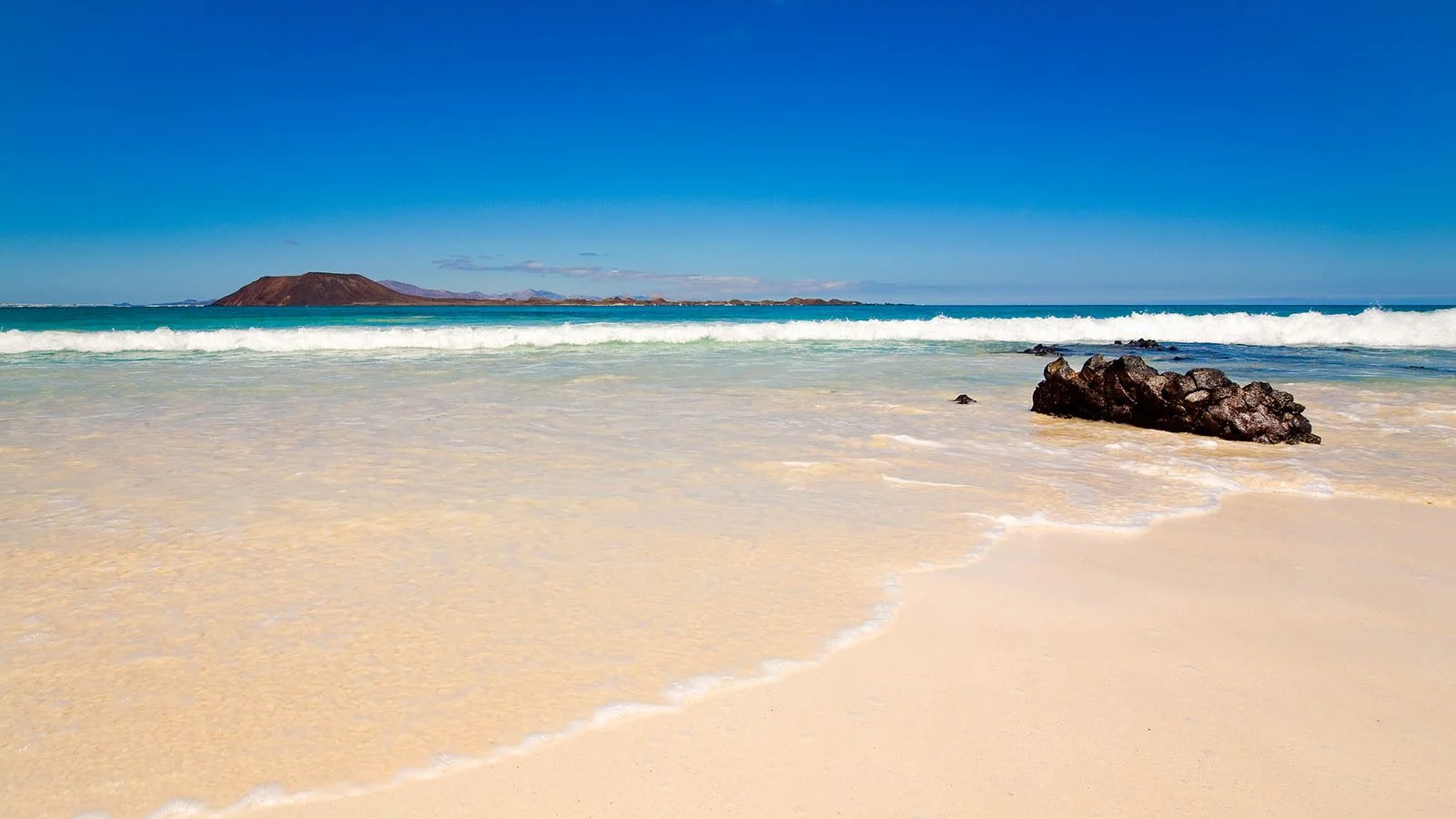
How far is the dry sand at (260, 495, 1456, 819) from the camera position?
6.80 feet

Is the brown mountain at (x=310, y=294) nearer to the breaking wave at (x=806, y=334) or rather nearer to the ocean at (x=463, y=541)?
the breaking wave at (x=806, y=334)

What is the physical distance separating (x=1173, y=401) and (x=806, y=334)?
2066cm

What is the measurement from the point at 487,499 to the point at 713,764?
9.89 feet

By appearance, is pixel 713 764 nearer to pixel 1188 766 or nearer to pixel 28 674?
pixel 1188 766

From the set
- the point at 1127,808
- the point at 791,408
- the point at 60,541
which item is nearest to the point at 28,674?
the point at 60,541

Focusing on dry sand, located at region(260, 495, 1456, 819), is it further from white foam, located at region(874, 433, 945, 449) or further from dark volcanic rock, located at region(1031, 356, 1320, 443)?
dark volcanic rock, located at region(1031, 356, 1320, 443)

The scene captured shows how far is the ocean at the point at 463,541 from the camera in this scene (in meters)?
2.32

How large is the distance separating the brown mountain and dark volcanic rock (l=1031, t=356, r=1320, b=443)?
81.1 metres

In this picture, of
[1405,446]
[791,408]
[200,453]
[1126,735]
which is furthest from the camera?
[791,408]

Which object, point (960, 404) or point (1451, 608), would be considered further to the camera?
point (960, 404)

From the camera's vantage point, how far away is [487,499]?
485 cm

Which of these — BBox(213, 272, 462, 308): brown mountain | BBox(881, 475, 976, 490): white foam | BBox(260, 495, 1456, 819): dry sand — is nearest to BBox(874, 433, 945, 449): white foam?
BBox(881, 475, 976, 490): white foam

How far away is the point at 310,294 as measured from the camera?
8438 cm

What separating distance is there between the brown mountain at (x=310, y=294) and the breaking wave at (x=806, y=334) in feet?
200
